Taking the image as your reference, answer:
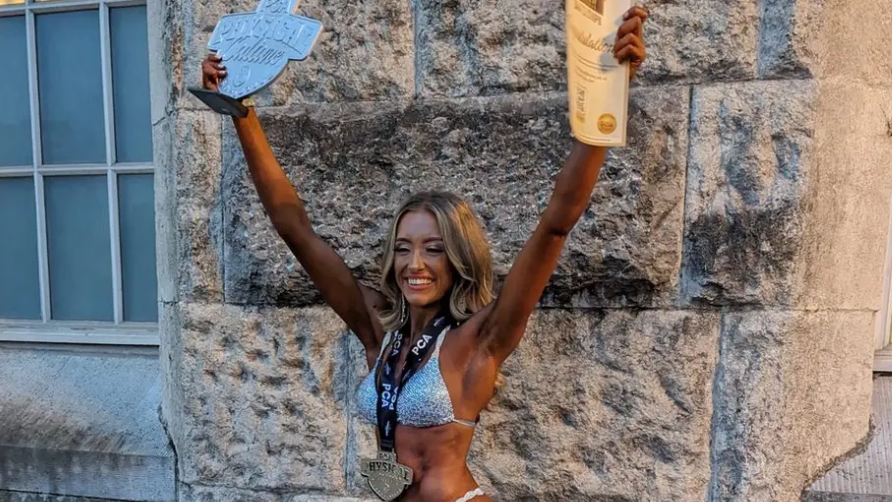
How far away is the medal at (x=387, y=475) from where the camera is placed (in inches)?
62.2

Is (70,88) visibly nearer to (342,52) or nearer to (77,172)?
(77,172)

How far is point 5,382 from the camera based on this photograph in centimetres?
294

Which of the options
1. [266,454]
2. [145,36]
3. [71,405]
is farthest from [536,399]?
[145,36]

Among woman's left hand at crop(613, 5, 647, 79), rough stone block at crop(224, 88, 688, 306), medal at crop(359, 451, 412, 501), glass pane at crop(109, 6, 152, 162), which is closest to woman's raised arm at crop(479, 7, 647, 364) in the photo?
woman's left hand at crop(613, 5, 647, 79)

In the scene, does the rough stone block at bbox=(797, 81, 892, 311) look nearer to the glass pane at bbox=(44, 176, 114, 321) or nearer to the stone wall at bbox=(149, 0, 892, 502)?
the stone wall at bbox=(149, 0, 892, 502)

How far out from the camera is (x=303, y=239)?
1728mm

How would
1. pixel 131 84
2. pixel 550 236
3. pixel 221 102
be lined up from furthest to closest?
pixel 131 84, pixel 221 102, pixel 550 236

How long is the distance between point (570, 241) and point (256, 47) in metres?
1.01

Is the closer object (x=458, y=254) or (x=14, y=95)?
(x=458, y=254)

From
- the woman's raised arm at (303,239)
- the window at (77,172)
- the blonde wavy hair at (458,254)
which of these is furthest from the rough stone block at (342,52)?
the window at (77,172)

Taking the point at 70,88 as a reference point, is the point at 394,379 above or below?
below

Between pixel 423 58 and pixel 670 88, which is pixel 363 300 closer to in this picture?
pixel 423 58

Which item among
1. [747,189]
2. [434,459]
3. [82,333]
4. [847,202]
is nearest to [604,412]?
[434,459]

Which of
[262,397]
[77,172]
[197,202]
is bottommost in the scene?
[262,397]
